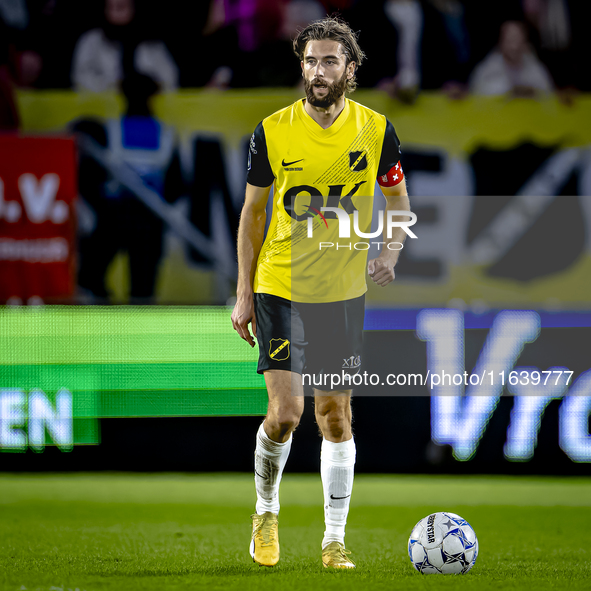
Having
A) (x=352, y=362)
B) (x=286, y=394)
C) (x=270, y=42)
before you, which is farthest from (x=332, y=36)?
(x=270, y=42)

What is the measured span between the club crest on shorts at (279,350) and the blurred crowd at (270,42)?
4.32m

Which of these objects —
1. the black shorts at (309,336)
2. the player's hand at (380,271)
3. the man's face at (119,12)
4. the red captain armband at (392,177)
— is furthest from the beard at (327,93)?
the man's face at (119,12)

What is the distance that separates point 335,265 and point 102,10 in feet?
16.3

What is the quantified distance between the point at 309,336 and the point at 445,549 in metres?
0.93

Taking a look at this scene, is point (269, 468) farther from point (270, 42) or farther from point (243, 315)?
point (270, 42)

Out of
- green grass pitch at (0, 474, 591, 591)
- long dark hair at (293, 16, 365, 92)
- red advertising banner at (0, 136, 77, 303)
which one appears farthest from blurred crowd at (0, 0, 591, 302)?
long dark hair at (293, 16, 365, 92)

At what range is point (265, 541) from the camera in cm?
322

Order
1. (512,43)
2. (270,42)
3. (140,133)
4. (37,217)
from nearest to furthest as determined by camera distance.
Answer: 1. (37,217)
2. (140,133)
3. (512,43)
4. (270,42)

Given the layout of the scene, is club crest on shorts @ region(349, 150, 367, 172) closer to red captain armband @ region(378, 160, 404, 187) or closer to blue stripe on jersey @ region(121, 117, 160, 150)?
red captain armband @ region(378, 160, 404, 187)

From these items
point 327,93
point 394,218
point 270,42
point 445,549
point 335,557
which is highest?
point 270,42

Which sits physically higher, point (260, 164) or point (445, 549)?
point (260, 164)

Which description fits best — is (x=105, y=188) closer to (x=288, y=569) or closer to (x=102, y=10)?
(x=102, y=10)

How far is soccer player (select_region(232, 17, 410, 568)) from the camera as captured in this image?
3.25 meters

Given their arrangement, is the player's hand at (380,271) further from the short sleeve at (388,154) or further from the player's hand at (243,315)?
the player's hand at (243,315)
